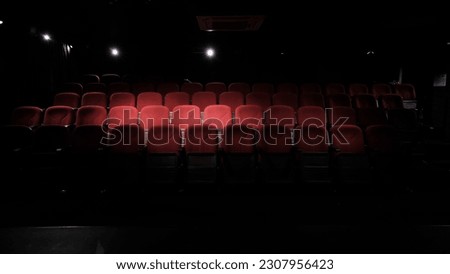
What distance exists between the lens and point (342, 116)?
12.3 feet

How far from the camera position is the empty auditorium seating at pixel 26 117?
12.2ft

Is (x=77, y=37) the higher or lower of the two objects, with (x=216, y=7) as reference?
higher

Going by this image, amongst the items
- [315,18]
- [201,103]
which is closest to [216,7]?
[201,103]

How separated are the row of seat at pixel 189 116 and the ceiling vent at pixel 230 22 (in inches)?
47.2

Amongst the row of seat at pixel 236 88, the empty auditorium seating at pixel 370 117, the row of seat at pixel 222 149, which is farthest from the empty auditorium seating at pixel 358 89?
the row of seat at pixel 222 149

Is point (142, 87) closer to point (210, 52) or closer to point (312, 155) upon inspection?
point (210, 52)

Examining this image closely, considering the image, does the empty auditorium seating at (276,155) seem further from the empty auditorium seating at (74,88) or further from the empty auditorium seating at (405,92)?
the empty auditorium seating at (74,88)

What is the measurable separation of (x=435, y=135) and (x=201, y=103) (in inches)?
114

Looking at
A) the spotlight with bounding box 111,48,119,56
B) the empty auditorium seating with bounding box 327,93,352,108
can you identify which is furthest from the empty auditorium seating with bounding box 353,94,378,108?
the spotlight with bounding box 111,48,119,56

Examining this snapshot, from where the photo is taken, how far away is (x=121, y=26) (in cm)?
597

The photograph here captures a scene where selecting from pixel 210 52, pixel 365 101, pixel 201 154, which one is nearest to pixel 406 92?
pixel 365 101
